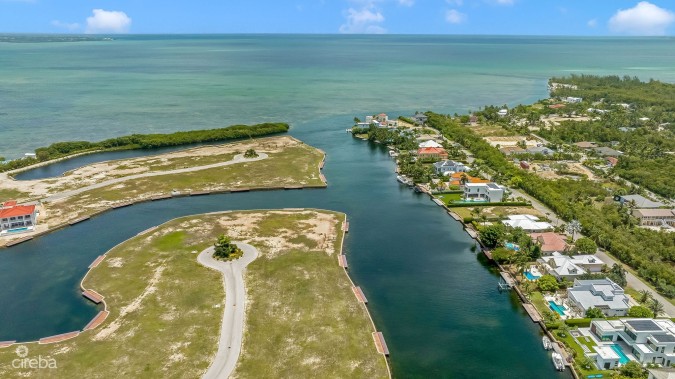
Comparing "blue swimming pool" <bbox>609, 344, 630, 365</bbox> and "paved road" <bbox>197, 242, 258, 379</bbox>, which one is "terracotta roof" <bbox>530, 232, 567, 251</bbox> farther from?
"paved road" <bbox>197, 242, 258, 379</bbox>

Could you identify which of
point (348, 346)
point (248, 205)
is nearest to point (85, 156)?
point (248, 205)

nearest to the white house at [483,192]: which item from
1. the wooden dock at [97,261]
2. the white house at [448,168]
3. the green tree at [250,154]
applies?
the white house at [448,168]

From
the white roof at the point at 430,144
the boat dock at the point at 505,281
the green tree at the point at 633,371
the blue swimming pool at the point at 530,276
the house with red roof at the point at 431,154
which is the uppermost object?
the white roof at the point at 430,144

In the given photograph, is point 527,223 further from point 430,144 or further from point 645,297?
point 430,144

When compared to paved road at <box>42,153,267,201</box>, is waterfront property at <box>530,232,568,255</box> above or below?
below

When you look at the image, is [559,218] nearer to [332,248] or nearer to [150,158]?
[332,248]

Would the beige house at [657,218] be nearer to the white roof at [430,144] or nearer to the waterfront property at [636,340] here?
the waterfront property at [636,340]

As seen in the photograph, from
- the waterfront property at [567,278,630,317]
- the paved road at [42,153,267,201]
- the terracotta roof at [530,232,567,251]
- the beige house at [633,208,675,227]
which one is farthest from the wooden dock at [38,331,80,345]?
the beige house at [633,208,675,227]

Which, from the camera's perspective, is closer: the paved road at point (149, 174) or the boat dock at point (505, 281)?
the boat dock at point (505, 281)
